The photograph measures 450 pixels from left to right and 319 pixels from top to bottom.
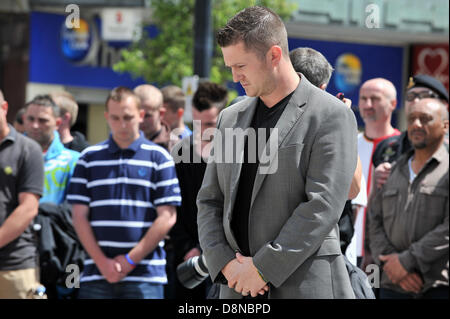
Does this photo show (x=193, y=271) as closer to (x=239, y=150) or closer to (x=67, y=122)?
(x=239, y=150)

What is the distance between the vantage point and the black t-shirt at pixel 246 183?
3.21 m

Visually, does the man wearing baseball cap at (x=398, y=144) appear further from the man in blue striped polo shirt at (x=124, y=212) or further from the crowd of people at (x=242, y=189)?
the man in blue striped polo shirt at (x=124, y=212)

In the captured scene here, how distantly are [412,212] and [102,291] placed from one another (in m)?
2.30

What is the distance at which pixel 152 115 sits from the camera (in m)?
6.42

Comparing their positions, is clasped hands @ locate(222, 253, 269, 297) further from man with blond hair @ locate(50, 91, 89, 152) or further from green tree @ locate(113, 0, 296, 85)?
green tree @ locate(113, 0, 296, 85)

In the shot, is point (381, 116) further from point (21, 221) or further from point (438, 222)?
point (21, 221)

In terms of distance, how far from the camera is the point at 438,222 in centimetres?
574

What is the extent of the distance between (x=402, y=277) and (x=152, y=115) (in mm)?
2353

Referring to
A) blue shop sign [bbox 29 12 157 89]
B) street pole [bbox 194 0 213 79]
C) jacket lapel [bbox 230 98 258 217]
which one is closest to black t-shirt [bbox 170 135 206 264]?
jacket lapel [bbox 230 98 258 217]

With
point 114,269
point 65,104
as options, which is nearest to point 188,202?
point 114,269

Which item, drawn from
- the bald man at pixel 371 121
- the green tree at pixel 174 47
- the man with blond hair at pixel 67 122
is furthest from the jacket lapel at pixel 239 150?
the green tree at pixel 174 47

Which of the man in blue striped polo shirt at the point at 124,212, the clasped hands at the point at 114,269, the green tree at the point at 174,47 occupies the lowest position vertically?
the clasped hands at the point at 114,269

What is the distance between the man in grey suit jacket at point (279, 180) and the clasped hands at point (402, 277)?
257 centimetres

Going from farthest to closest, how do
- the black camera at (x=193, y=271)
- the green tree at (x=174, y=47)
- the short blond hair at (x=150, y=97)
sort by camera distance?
the green tree at (x=174, y=47) < the short blond hair at (x=150, y=97) < the black camera at (x=193, y=271)
